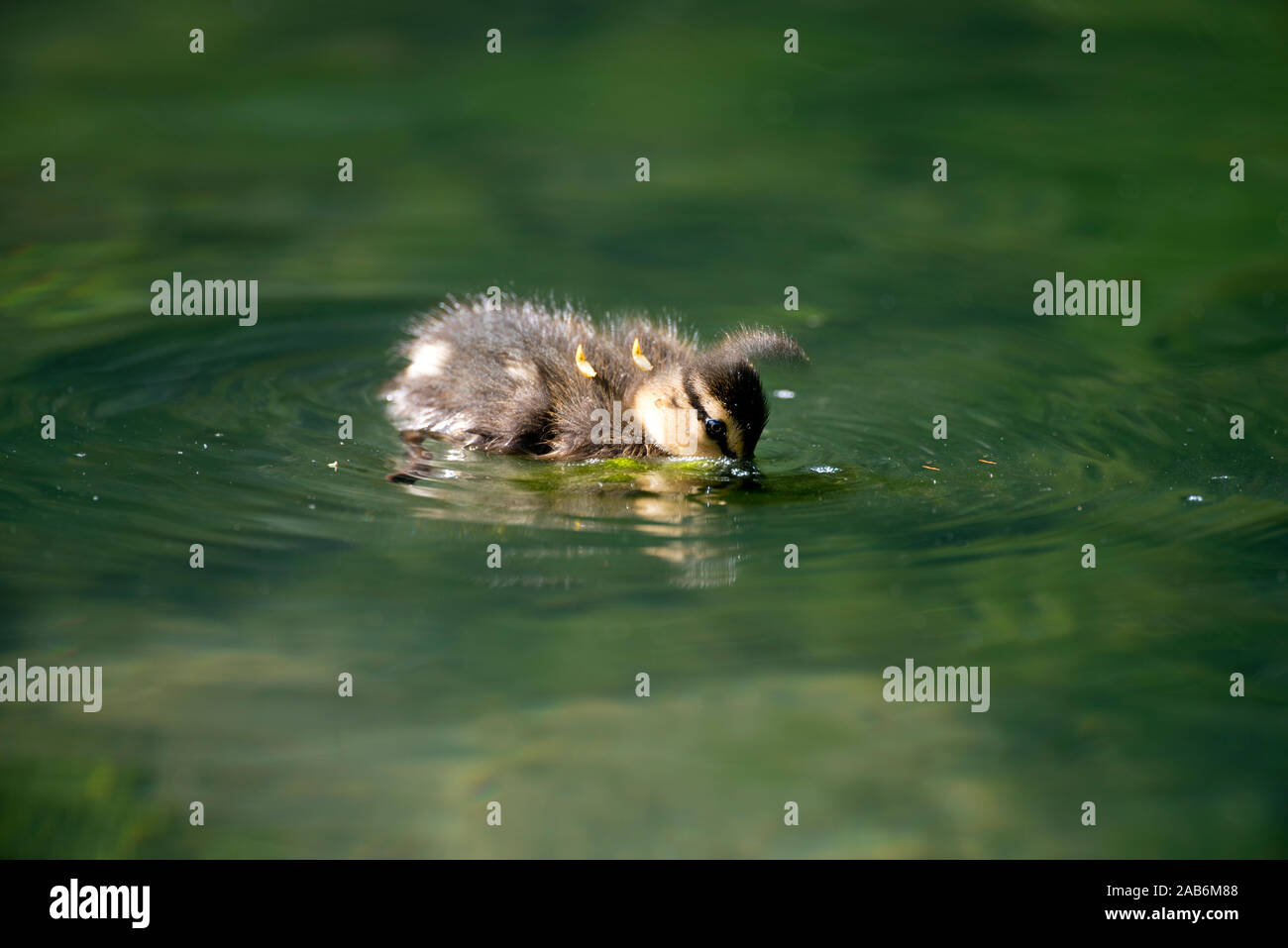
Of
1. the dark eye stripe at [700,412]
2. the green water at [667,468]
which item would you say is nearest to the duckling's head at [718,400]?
the dark eye stripe at [700,412]

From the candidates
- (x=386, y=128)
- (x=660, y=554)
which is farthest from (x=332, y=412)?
(x=386, y=128)

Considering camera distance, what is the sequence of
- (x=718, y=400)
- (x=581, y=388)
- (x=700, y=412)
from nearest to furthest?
(x=718, y=400), (x=700, y=412), (x=581, y=388)

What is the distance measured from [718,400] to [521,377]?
941mm

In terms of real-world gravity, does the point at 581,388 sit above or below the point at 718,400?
above

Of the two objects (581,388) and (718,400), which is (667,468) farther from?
(581,388)

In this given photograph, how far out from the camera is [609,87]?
1083cm

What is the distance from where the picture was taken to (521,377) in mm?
6320

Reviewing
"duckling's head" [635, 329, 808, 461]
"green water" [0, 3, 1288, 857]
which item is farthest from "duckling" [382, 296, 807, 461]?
"green water" [0, 3, 1288, 857]

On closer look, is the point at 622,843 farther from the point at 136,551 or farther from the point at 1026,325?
the point at 1026,325

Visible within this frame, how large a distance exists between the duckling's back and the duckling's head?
0.62 ft

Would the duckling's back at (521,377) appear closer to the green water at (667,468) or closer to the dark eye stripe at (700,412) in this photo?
the green water at (667,468)

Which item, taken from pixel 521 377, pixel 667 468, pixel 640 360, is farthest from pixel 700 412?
pixel 521 377

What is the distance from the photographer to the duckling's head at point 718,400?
19.1ft

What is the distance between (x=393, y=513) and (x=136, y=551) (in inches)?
34.6
